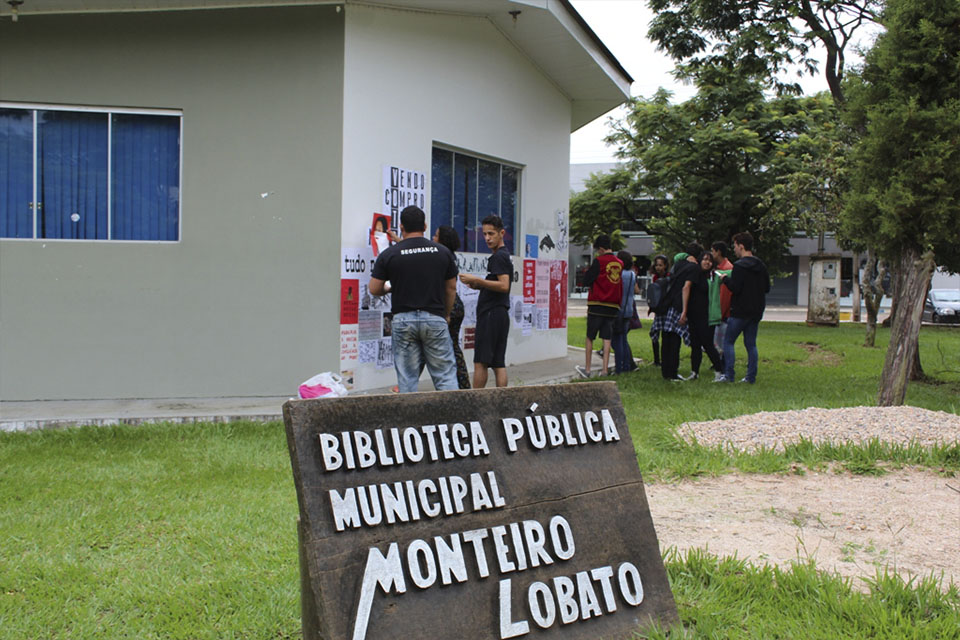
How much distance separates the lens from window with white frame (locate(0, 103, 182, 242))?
8359 millimetres

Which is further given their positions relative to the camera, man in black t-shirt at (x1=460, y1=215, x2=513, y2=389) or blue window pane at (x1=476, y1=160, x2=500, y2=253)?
blue window pane at (x1=476, y1=160, x2=500, y2=253)

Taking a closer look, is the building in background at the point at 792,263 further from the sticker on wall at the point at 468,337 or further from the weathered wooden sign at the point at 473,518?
the weathered wooden sign at the point at 473,518

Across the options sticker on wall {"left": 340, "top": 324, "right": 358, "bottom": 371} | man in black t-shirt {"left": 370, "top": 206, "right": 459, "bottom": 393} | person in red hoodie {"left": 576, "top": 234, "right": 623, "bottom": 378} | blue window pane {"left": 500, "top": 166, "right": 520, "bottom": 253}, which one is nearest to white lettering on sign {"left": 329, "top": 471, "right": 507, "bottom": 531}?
man in black t-shirt {"left": 370, "top": 206, "right": 459, "bottom": 393}

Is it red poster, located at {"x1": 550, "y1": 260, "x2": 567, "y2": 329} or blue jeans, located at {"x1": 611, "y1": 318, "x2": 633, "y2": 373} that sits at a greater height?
red poster, located at {"x1": 550, "y1": 260, "x2": 567, "y2": 329}

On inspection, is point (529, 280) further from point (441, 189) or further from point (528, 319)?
point (441, 189)

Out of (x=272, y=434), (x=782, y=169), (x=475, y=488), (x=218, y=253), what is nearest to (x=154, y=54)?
(x=218, y=253)

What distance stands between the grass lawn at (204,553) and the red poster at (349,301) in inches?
76.2

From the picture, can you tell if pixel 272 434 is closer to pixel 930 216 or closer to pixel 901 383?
pixel 901 383

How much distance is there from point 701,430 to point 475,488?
434 centimetres

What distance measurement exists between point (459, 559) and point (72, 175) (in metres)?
7.35

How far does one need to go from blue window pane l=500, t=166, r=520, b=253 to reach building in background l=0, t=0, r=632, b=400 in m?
2.76

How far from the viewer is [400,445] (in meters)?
2.85

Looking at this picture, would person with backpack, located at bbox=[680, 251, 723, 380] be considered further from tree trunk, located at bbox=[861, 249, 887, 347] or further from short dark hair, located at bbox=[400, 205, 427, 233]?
tree trunk, located at bbox=[861, 249, 887, 347]

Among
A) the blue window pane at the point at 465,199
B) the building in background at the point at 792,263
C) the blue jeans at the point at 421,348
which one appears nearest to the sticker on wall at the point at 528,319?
the blue window pane at the point at 465,199
